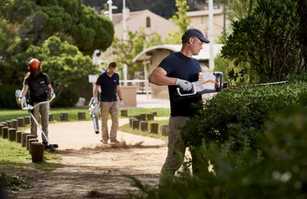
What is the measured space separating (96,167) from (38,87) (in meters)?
3.34

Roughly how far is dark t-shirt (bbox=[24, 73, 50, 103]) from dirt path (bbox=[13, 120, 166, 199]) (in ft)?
3.81

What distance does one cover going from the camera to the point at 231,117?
6992 millimetres

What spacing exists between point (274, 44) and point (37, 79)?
613 cm

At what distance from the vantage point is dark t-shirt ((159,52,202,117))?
8.34 meters

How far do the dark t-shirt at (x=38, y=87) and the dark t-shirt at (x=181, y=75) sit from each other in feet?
24.7

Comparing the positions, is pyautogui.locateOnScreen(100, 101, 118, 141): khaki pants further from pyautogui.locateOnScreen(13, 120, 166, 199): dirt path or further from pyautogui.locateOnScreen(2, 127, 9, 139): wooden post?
pyautogui.locateOnScreen(2, 127, 9, 139): wooden post

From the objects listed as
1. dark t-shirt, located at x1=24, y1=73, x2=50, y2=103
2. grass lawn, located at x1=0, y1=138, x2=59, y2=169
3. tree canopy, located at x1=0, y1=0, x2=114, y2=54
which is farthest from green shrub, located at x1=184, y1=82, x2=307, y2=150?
tree canopy, located at x1=0, y1=0, x2=114, y2=54

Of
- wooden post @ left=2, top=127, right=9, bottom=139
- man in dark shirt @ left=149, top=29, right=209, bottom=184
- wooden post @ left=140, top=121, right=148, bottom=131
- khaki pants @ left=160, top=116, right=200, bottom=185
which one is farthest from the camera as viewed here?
wooden post @ left=140, top=121, right=148, bottom=131

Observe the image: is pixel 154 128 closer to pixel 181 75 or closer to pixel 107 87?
pixel 107 87

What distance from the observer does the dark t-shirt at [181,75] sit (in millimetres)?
8344

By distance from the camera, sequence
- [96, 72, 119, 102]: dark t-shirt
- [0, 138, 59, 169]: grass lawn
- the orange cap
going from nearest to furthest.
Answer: [0, 138, 59, 169]: grass lawn < the orange cap < [96, 72, 119, 102]: dark t-shirt

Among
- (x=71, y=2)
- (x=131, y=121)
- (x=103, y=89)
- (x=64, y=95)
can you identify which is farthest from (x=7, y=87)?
(x=103, y=89)

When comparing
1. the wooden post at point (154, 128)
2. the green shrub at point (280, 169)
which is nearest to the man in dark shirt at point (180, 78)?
the green shrub at point (280, 169)

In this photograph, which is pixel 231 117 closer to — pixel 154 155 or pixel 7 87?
pixel 154 155
